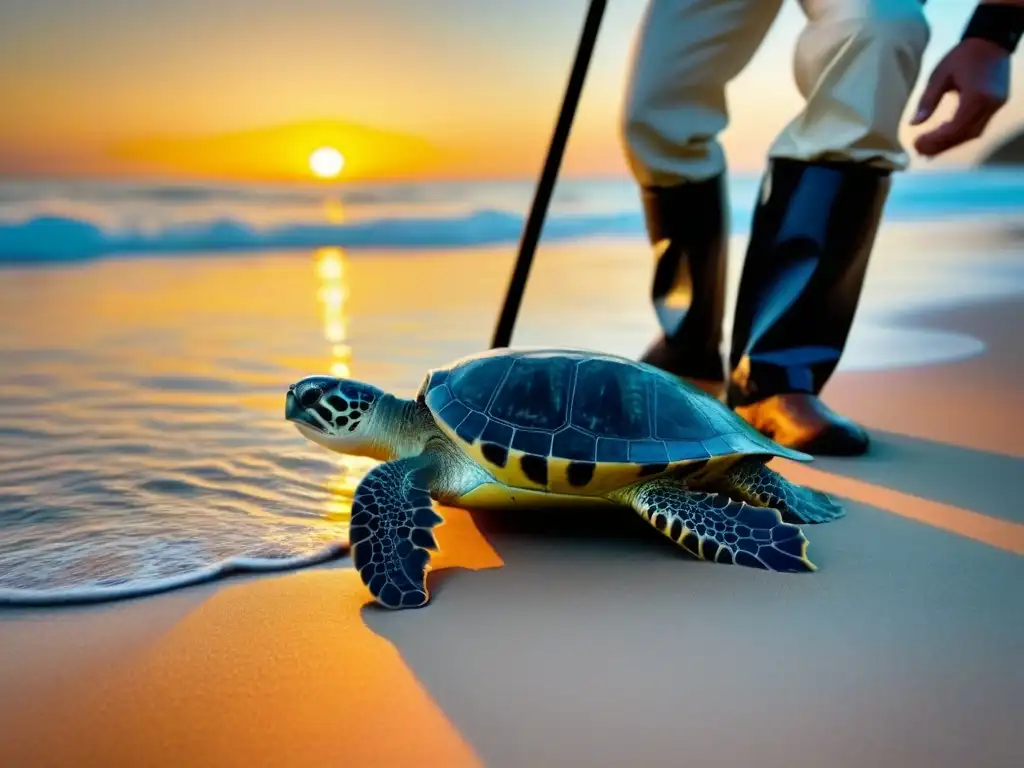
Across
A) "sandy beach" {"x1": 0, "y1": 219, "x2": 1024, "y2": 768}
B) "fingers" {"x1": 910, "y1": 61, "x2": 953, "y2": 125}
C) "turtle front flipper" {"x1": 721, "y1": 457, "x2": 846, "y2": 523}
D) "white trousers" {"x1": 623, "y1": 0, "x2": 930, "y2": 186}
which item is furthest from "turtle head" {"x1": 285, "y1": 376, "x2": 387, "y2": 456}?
"fingers" {"x1": 910, "y1": 61, "x2": 953, "y2": 125}

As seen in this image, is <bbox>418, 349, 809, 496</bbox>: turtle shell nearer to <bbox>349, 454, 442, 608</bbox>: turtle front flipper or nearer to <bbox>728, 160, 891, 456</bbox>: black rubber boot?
<bbox>349, 454, 442, 608</bbox>: turtle front flipper

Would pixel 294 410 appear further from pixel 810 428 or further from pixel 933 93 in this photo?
pixel 933 93

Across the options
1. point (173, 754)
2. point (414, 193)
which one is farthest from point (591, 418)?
point (414, 193)

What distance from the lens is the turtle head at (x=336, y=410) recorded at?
1.86 meters

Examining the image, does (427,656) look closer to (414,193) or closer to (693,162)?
(693,162)

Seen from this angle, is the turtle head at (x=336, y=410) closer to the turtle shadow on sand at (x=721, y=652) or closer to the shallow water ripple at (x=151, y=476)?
the shallow water ripple at (x=151, y=476)

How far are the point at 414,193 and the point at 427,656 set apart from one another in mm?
14589

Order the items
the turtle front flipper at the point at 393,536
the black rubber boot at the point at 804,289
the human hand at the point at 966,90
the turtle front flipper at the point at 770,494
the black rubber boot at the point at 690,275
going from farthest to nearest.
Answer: the black rubber boot at the point at 690,275 < the black rubber boot at the point at 804,289 < the human hand at the point at 966,90 < the turtle front flipper at the point at 770,494 < the turtle front flipper at the point at 393,536

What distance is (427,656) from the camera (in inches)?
47.8

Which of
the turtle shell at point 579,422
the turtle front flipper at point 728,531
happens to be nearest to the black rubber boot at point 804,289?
the turtle shell at point 579,422

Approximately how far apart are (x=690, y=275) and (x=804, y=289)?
1.92ft

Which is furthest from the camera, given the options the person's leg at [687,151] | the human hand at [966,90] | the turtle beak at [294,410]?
the person's leg at [687,151]

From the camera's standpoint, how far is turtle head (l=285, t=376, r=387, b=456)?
6.11 feet

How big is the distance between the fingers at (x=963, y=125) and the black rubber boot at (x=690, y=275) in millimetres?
756
